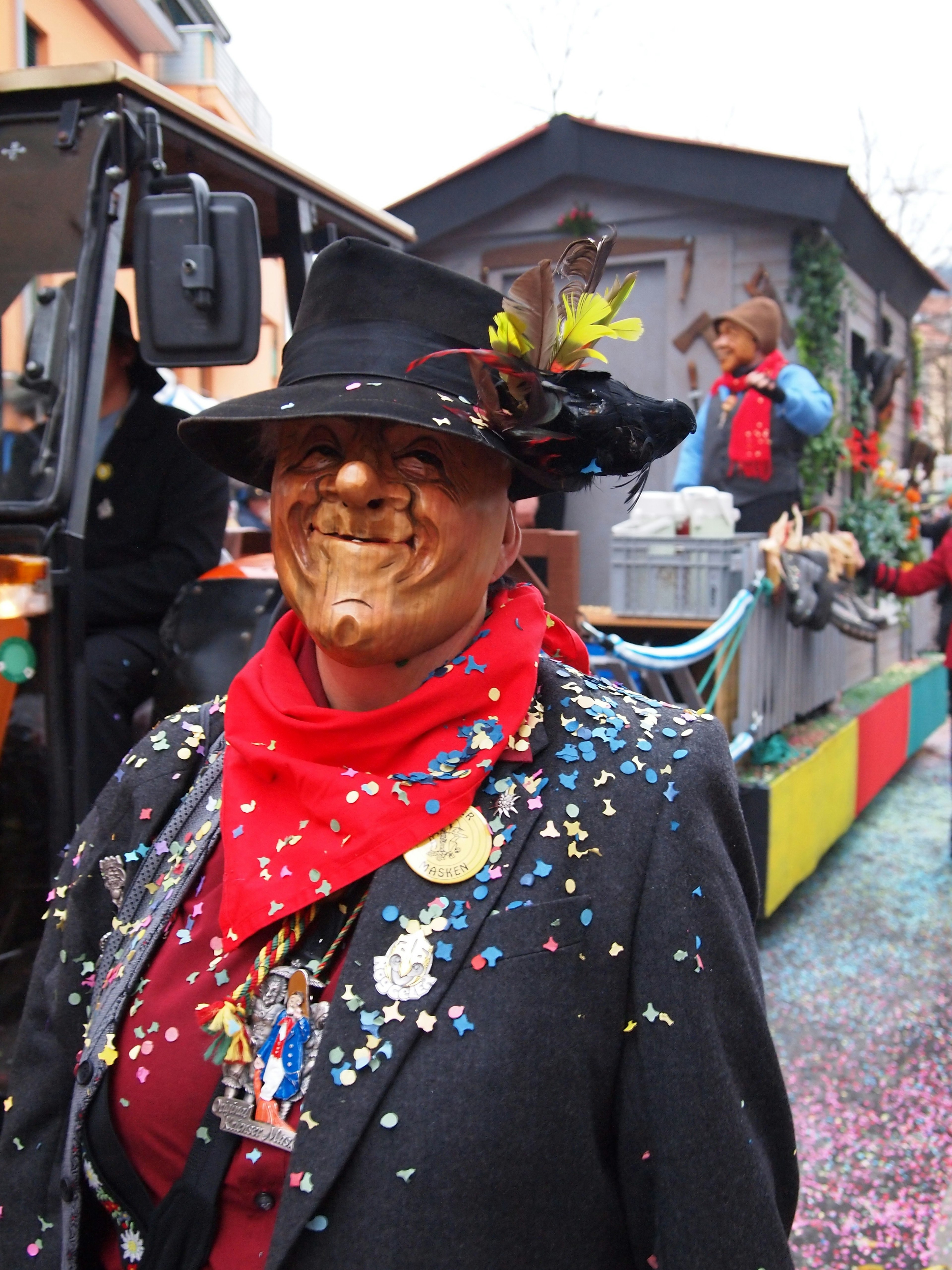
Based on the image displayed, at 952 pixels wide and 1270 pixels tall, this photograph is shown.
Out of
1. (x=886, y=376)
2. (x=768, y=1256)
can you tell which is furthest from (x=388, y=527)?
(x=886, y=376)

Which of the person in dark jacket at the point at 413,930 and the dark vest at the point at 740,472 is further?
the dark vest at the point at 740,472

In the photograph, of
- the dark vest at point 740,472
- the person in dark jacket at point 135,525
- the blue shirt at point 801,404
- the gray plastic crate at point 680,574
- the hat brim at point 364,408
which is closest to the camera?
the hat brim at point 364,408

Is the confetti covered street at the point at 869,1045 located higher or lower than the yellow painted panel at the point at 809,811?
lower

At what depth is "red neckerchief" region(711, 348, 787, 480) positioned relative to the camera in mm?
5988

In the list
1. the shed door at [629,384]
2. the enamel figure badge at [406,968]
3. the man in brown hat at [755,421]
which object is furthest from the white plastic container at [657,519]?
the enamel figure badge at [406,968]

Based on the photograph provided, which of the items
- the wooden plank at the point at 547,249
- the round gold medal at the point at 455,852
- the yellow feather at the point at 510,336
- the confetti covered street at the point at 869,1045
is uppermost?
the wooden plank at the point at 547,249

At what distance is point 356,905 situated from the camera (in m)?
1.36

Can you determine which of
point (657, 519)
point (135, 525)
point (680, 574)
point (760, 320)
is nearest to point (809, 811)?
point (680, 574)

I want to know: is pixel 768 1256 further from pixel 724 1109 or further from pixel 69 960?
pixel 69 960

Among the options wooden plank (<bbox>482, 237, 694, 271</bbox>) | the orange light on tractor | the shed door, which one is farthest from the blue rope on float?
wooden plank (<bbox>482, 237, 694, 271</bbox>)

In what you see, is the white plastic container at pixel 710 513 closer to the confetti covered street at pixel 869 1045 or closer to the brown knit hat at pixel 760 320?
the brown knit hat at pixel 760 320

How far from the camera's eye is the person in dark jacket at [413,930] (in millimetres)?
1235

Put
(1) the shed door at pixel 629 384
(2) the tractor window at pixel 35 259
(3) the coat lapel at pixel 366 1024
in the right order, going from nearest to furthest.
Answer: (3) the coat lapel at pixel 366 1024, (2) the tractor window at pixel 35 259, (1) the shed door at pixel 629 384

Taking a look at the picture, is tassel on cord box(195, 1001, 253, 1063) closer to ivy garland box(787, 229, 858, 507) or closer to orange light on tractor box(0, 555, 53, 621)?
orange light on tractor box(0, 555, 53, 621)
